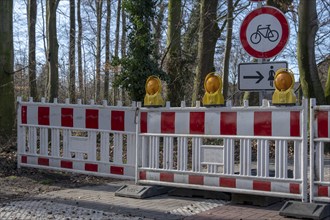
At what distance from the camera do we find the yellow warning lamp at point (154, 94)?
8.07 meters

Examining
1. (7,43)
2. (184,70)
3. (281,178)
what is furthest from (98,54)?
(281,178)

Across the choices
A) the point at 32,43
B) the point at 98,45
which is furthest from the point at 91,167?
the point at 98,45

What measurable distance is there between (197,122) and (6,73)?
8093 millimetres

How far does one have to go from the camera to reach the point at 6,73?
13.8m

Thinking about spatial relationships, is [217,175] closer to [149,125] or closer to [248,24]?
[149,125]

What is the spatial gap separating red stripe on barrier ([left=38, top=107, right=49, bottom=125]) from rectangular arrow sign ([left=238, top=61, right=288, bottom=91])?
13.2 feet

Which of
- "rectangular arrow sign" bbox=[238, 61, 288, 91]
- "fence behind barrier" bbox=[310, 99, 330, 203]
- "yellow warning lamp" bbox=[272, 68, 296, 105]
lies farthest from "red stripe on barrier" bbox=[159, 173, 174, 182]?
"fence behind barrier" bbox=[310, 99, 330, 203]

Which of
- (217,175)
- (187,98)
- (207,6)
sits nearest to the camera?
(217,175)

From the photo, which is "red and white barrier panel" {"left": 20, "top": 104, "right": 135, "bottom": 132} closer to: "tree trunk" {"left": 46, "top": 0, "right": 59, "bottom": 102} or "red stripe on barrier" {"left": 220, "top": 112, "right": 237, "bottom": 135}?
"red stripe on barrier" {"left": 220, "top": 112, "right": 237, "bottom": 135}

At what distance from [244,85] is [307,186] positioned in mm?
1769

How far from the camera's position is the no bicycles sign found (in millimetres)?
7117

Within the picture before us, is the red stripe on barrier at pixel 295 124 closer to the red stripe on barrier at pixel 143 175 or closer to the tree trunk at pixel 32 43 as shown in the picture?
the red stripe on barrier at pixel 143 175

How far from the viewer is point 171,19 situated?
20.7 meters

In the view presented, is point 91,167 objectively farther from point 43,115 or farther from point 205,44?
point 205,44
